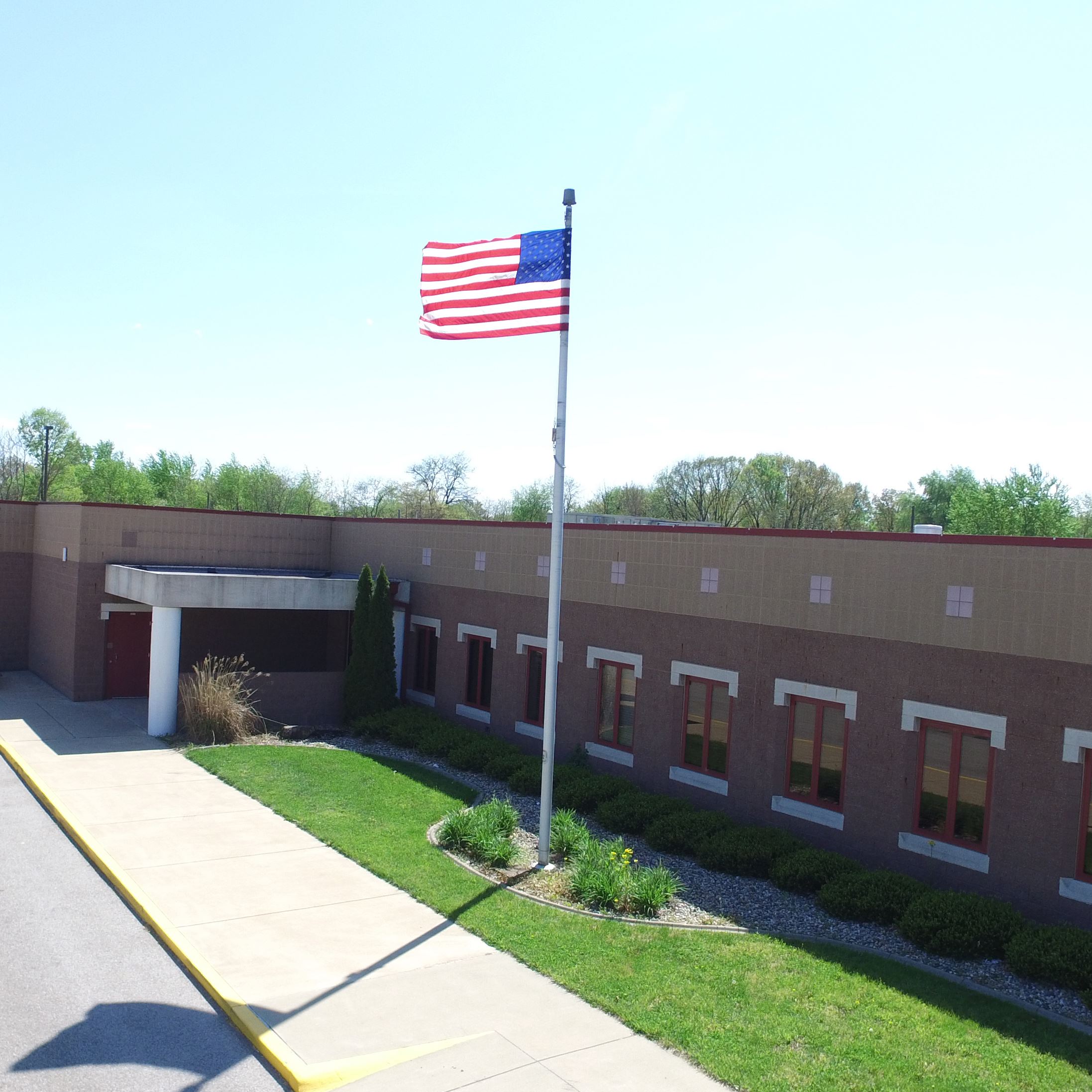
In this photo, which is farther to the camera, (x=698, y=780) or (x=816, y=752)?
(x=698, y=780)

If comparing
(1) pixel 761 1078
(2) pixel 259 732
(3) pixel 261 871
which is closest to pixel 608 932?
(1) pixel 761 1078

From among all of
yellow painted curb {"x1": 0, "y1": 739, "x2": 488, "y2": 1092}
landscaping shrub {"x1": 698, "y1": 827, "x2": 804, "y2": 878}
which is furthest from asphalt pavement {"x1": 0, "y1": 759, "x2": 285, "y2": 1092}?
landscaping shrub {"x1": 698, "y1": 827, "x2": 804, "y2": 878}

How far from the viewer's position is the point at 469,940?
39.5ft

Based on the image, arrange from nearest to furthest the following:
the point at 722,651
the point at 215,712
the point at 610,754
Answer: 1. the point at 722,651
2. the point at 610,754
3. the point at 215,712

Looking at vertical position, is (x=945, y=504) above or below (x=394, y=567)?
above

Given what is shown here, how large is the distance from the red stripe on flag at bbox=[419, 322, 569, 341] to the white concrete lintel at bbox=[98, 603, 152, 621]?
53.9ft

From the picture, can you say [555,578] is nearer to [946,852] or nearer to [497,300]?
[497,300]

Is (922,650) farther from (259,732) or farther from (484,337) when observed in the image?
(259,732)

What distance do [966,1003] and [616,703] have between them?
34.5 feet

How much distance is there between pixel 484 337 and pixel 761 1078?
32.8 ft

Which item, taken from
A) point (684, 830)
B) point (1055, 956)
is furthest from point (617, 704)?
point (1055, 956)

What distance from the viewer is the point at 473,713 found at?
24.8 meters

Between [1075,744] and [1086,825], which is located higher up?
[1075,744]

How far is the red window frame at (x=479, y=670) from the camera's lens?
24.7 metres
